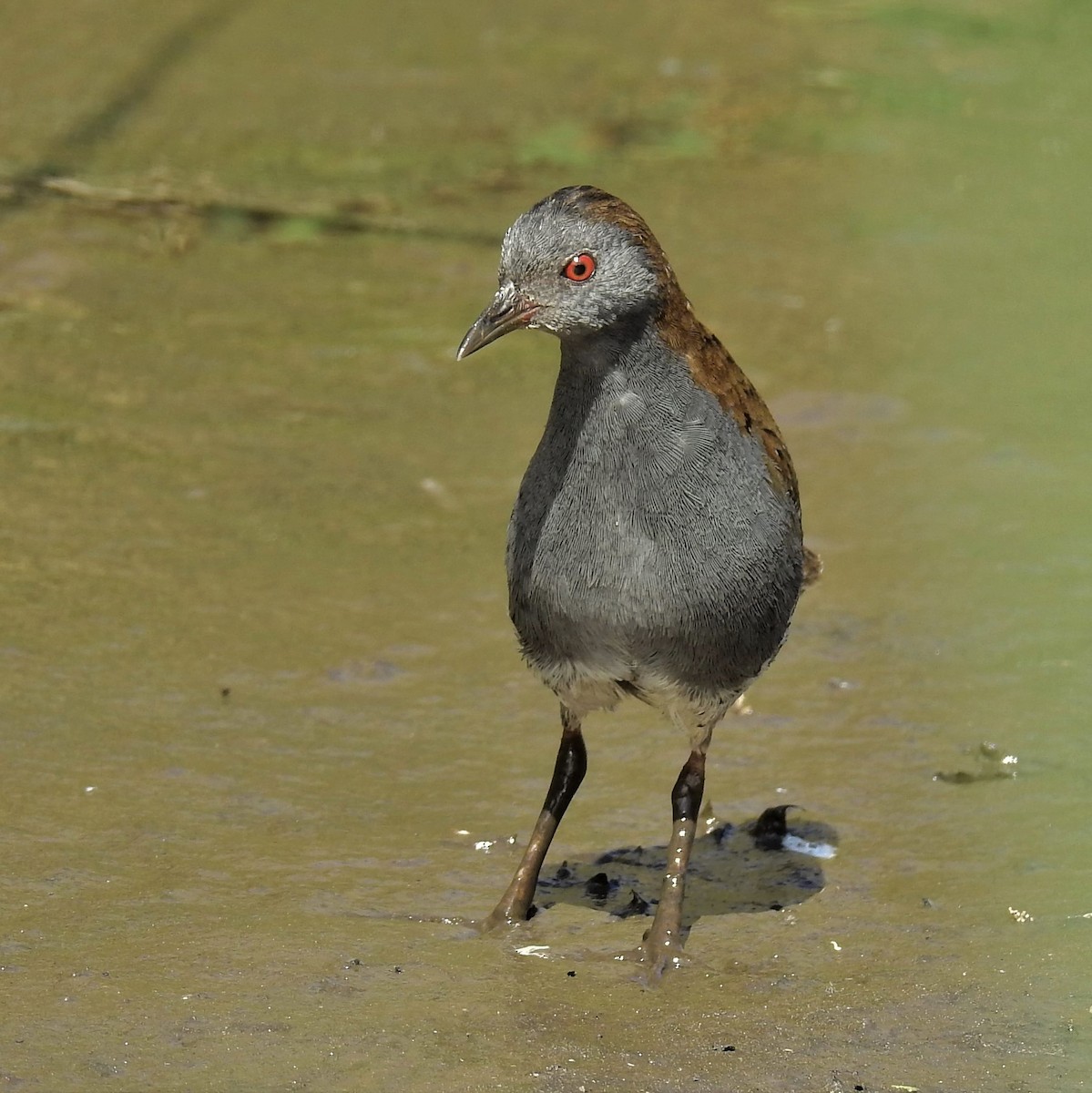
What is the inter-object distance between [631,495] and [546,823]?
1.07m

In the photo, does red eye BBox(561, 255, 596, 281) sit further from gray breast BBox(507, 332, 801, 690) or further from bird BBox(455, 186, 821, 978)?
gray breast BBox(507, 332, 801, 690)

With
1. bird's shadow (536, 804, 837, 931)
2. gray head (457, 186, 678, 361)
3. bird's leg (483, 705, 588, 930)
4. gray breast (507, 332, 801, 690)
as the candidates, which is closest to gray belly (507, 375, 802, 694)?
gray breast (507, 332, 801, 690)

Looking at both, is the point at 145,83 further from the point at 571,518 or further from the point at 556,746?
the point at 571,518

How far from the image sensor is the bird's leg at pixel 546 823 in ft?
17.8

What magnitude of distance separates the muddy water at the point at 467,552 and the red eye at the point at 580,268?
6.16 feet

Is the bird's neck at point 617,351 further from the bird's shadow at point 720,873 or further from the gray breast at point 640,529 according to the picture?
the bird's shadow at point 720,873

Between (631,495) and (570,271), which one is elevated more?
(570,271)

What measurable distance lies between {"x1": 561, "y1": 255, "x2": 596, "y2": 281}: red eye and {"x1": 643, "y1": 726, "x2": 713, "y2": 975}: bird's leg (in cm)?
140

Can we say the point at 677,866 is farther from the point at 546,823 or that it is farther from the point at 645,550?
the point at 645,550

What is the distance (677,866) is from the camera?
5.37m

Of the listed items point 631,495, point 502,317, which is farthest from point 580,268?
point 631,495

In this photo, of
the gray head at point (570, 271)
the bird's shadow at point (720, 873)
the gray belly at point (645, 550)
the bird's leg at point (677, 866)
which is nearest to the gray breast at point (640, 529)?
the gray belly at point (645, 550)

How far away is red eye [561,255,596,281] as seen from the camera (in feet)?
16.2

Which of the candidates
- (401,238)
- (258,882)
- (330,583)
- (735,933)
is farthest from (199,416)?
(735,933)
